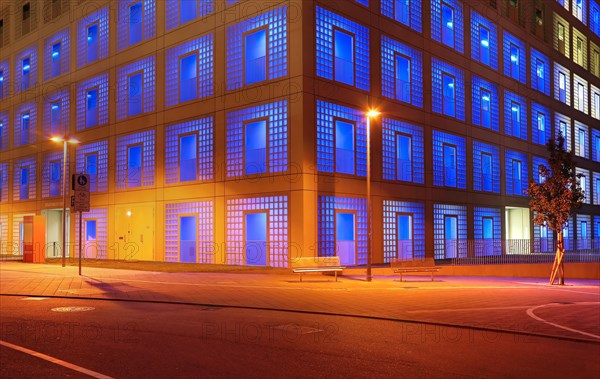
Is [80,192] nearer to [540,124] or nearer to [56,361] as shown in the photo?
[56,361]

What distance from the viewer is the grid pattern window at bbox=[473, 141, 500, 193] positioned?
36.8 meters

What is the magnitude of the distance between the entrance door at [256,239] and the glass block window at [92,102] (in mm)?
14322

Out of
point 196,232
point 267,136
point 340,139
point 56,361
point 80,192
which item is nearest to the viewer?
point 56,361

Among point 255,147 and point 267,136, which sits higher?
point 267,136

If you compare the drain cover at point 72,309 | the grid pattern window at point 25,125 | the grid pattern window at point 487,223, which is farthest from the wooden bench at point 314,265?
the grid pattern window at point 25,125

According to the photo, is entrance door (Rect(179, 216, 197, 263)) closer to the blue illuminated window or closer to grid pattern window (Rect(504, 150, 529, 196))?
the blue illuminated window

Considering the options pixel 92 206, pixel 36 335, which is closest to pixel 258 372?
pixel 36 335

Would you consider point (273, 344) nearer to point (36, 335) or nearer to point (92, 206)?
point (36, 335)

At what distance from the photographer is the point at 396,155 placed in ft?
100

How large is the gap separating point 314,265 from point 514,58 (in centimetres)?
2791

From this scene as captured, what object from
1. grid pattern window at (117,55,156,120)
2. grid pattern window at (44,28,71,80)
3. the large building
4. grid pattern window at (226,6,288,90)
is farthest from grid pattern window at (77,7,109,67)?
grid pattern window at (226,6,288,90)

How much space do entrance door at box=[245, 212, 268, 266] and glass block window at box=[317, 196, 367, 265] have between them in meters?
2.63

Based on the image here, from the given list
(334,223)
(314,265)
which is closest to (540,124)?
(334,223)

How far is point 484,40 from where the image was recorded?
126 ft
